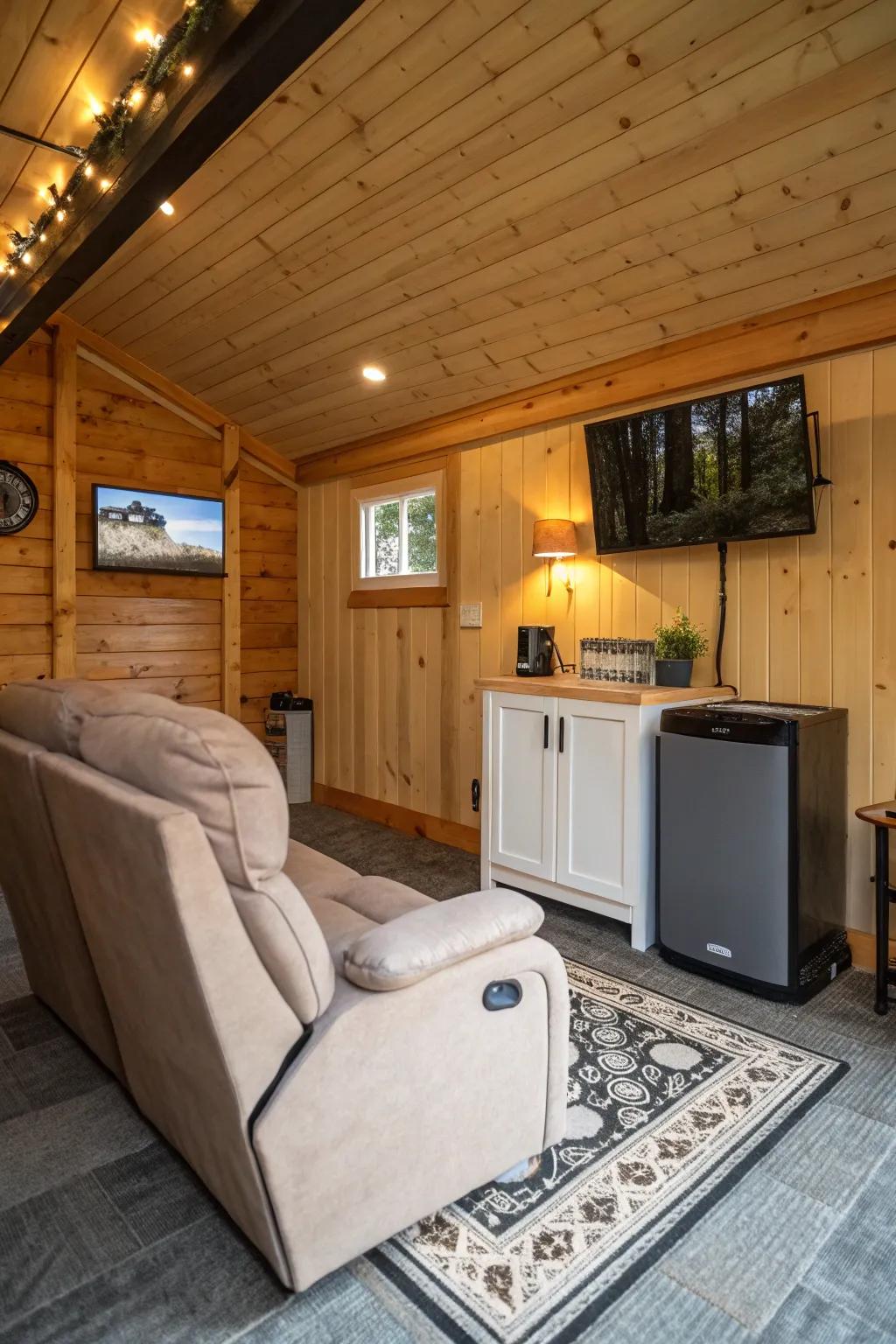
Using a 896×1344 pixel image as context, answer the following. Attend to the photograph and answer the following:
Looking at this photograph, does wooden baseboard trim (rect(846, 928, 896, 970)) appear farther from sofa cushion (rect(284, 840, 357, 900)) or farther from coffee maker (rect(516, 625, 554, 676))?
sofa cushion (rect(284, 840, 357, 900))

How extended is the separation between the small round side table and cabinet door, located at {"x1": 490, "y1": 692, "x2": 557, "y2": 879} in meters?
1.21

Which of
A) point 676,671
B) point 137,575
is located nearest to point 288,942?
point 676,671

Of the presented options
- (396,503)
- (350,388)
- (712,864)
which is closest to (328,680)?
(396,503)

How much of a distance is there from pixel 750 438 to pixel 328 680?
10.9 feet

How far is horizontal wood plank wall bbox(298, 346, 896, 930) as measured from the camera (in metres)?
2.85

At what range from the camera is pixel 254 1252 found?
59.9 inches

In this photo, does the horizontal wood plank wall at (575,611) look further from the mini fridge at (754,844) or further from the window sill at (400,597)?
the mini fridge at (754,844)

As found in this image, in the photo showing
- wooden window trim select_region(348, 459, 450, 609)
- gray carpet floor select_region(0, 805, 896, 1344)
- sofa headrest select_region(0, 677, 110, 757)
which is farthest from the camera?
wooden window trim select_region(348, 459, 450, 609)

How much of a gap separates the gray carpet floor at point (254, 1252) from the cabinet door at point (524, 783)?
138 centimetres

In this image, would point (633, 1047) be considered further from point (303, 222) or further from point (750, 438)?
point (303, 222)

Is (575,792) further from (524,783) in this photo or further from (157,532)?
(157,532)

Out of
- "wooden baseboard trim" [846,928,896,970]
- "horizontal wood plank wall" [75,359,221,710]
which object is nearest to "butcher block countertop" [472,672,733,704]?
"wooden baseboard trim" [846,928,896,970]

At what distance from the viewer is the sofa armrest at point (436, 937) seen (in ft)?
4.63

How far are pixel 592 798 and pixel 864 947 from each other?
1091 mm
